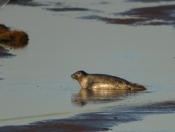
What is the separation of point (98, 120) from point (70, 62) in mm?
9875

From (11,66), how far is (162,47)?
24.1ft

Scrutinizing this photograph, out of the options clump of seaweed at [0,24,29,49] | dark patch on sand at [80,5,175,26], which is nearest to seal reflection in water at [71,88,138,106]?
clump of seaweed at [0,24,29,49]

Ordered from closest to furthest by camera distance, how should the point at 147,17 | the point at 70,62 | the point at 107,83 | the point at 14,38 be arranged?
the point at 107,83 < the point at 70,62 < the point at 14,38 < the point at 147,17

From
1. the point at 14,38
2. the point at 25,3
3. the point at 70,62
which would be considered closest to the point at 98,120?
the point at 70,62

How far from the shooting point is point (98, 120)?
1664cm

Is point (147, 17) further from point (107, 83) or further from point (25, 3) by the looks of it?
point (107, 83)

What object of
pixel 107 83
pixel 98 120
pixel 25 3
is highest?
pixel 25 3

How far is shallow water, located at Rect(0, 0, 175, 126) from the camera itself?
1880 centimetres

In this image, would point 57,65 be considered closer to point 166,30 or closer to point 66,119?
point 66,119

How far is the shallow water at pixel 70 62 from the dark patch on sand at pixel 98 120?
1.65 ft

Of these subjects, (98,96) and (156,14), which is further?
(156,14)

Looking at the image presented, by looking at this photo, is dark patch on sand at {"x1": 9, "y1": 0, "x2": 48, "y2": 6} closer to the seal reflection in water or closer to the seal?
the seal

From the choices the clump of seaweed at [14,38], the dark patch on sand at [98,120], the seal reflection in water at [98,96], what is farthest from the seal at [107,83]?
the clump of seaweed at [14,38]

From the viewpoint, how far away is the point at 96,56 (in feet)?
92.2
